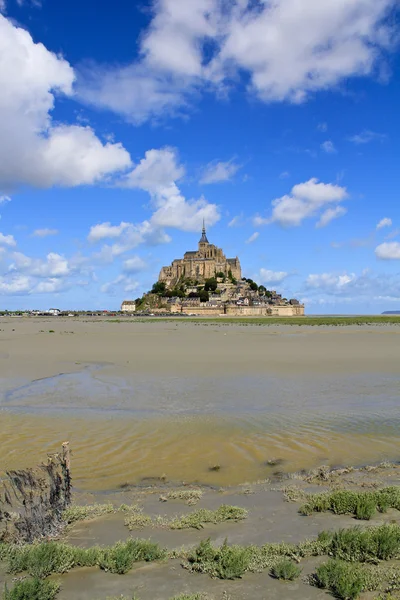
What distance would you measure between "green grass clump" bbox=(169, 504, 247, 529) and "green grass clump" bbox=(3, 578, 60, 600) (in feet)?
5.25

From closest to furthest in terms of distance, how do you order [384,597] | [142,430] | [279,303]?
[384,597] → [142,430] → [279,303]

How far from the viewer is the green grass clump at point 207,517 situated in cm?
522

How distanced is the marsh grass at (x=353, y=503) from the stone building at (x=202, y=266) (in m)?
162

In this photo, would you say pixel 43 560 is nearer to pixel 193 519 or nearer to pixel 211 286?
pixel 193 519

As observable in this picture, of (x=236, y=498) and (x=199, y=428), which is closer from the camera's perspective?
(x=236, y=498)

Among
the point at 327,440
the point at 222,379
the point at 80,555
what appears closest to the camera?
the point at 80,555

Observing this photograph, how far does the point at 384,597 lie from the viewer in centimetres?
371

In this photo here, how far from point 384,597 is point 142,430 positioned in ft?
20.7

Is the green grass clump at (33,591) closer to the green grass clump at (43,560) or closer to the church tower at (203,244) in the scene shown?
the green grass clump at (43,560)


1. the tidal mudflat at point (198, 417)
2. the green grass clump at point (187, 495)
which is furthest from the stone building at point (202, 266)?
the green grass clump at point (187, 495)

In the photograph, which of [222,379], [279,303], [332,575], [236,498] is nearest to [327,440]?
[236,498]

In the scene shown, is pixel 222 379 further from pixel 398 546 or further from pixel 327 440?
pixel 398 546

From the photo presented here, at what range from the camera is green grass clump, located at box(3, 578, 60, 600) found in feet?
12.3

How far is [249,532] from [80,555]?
1.80 metres
